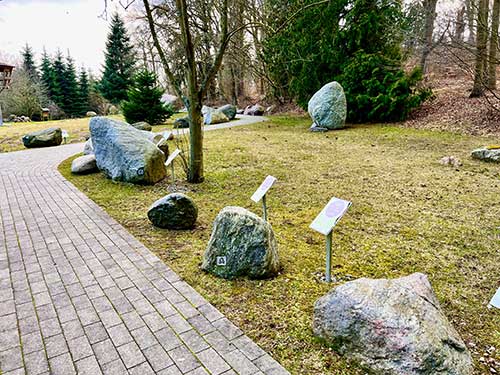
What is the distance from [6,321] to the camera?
257 centimetres

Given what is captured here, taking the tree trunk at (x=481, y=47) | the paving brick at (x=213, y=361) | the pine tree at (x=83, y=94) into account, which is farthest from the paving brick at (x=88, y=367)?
the pine tree at (x=83, y=94)

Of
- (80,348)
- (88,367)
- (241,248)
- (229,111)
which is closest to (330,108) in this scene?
(229,111)

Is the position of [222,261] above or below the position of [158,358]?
Answer: above

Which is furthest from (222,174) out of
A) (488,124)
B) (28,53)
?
(28,53)

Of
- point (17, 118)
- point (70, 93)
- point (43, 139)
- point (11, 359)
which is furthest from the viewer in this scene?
point (70, 93)

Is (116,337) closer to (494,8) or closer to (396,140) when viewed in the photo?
(396,140)

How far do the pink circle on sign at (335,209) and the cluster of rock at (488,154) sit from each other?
19.3 feet

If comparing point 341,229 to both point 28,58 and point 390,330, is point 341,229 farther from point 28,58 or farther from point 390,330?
point 28,58

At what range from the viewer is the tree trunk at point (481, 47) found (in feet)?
27.7

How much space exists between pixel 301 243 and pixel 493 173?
4.72 meters

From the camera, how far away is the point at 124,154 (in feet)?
21.1

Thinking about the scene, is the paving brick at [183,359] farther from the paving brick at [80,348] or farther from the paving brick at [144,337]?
the paving brick at [80,348]

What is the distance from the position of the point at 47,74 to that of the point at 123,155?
2911 cm

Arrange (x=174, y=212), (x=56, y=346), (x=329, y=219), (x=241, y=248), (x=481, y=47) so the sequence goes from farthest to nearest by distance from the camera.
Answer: (x=481, y=47), (x=174, y=212), (x=241, y=248), (x=329, y=219), (x=56, y=346)
